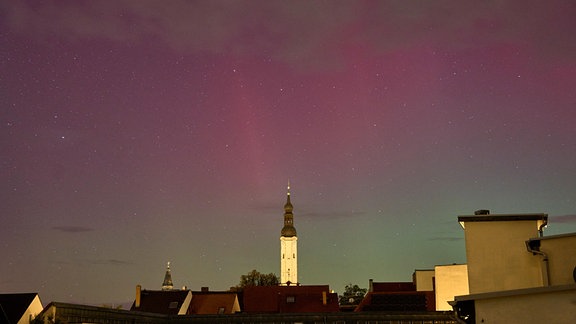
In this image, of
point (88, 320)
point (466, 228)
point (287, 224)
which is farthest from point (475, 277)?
point (287, 224)

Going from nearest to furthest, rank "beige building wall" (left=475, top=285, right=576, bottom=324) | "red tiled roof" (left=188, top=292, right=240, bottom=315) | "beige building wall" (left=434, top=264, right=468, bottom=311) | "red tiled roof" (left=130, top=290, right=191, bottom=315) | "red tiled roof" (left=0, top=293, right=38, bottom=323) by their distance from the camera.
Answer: "beige building wall" (left=475, top=285, right=576, bottom=324) → "red tiled roof" (left=0, top=293, right=38, bottom=323) → "beige building wall" (left=434, top=264, right=468, bottom=311) → "red tiled roof" (left=130, top=290, right=191, bottom=315) → "red tiled roof" (left=188, top=292, right=240, bottom=315)

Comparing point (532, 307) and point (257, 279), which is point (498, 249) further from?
point (257, 279)

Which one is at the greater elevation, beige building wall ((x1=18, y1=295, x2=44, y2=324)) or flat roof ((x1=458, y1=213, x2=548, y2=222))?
flat roof ((x1=458, y1=213, x2=548, y2=222))

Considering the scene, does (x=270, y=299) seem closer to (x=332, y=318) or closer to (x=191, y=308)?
(x=191, y=308)

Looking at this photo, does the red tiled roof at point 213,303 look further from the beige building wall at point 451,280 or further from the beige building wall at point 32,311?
the beige building wall at point 451,280

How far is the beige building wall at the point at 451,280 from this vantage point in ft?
139

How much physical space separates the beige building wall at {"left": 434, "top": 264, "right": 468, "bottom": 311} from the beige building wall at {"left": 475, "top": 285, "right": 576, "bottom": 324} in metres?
25.0

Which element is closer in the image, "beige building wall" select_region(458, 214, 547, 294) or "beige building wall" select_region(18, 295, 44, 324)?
"beige building wall" select_region(458, 214, 547, 294)

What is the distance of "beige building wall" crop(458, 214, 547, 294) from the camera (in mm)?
24797

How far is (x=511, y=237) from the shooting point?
25.4 m

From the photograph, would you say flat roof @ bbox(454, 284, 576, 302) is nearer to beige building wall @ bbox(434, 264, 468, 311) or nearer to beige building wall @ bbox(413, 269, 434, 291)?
beige building wall @ bbox(434, 264, 468, 311)

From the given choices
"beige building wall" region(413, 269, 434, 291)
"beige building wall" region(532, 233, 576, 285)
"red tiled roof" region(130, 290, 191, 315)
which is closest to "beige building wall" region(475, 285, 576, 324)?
"beige building wall" region(532, 233, 576, 285)

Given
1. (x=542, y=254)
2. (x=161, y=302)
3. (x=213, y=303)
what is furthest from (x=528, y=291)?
(x=161, y=302)

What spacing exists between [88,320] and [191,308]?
2759 cm
